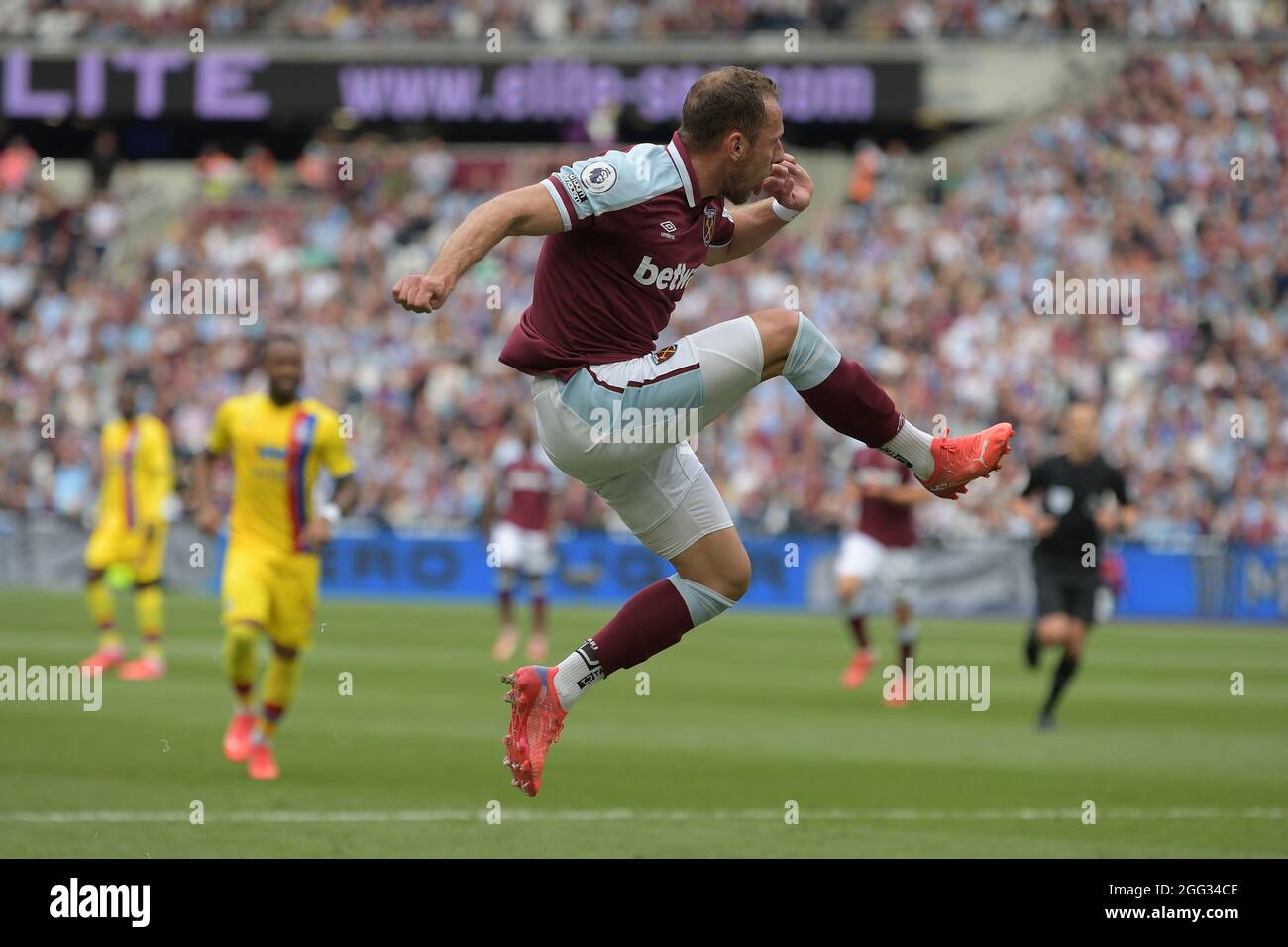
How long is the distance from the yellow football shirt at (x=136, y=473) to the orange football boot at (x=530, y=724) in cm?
1018

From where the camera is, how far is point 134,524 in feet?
54.0

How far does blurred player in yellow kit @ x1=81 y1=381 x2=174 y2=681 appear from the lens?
53.7 ft

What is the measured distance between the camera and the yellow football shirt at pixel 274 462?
11117mm

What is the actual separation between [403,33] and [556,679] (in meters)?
28.5

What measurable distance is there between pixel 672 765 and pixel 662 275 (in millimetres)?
5625

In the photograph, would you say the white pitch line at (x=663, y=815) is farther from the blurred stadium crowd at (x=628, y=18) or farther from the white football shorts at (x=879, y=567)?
the blurred stadium crowd at (x=628, y=18)

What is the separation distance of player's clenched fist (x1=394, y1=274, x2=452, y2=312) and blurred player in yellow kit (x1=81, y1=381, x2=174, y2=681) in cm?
1129

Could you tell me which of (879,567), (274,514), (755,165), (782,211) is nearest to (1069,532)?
(879,567)

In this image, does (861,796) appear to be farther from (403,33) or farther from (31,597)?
(403,33)

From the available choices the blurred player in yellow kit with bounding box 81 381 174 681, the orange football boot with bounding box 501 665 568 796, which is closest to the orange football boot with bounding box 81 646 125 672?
the blurred player in yellow kit with bounding box 81 381 174 681

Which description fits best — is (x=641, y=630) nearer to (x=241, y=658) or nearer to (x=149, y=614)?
(x=241, y=658)

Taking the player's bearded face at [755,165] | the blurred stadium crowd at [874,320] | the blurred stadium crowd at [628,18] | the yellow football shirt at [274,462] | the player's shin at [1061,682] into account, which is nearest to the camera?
the player's bearded face at [755,165]

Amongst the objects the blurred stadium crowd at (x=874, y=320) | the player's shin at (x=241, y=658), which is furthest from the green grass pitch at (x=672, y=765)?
the blurred stadium crowd at (x=874, y=320)

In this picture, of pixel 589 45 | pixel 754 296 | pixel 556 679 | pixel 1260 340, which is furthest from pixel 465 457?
pixel 556 679
